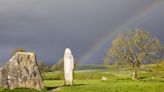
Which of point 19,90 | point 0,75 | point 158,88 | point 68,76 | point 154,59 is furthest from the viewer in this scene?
point 154,59

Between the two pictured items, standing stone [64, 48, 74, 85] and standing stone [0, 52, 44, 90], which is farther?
standing stone [64, 48, 74, 85]

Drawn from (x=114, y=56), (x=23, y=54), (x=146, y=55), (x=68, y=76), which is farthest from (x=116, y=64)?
(x=23, y=54)

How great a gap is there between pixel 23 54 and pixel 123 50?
1216 inches

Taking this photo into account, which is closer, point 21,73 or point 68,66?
point 21,73

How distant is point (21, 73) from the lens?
139 feet

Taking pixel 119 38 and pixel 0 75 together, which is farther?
pixel 119 38

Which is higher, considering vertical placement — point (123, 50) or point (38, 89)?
point (123, 50)

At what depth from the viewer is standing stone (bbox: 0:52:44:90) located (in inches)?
1645

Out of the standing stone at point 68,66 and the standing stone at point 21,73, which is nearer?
the standing stone at point 21,73

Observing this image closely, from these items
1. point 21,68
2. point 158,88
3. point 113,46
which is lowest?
point 158,88

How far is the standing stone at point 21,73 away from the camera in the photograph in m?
41.8

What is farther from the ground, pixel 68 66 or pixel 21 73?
pixel 68 66

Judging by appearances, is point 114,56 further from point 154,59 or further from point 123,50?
point 154,59

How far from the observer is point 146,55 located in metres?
68.7
